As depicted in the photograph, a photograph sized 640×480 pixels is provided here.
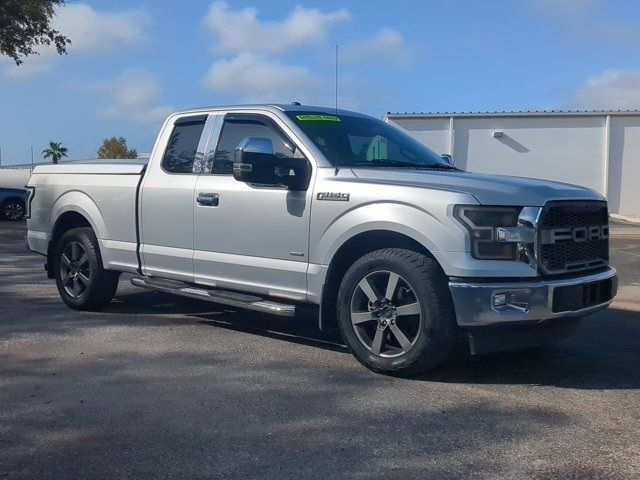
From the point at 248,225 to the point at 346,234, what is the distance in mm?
1020

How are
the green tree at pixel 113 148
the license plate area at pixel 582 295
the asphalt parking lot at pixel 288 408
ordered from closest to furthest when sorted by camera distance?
1. the asphalt parking lot at pixel 288 408
2. the license plate area at pixel 582 295
3. the green tree at pixel 113 148

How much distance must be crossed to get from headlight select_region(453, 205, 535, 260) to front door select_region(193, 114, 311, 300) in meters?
1.40

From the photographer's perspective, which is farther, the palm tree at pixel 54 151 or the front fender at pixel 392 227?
A: the palm tree at pixel 54 151

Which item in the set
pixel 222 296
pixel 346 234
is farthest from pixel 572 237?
pixel 222 296

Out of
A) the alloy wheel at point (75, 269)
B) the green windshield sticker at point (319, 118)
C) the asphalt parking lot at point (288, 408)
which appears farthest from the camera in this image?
the alloy wheel at point (75, 269)

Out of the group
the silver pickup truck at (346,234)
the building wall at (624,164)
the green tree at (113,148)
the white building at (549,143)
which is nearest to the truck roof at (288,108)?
the silver pickup truck at (346,234)

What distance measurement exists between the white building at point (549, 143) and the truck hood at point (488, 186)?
22898 millimetres

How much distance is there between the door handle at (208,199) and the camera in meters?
6.51

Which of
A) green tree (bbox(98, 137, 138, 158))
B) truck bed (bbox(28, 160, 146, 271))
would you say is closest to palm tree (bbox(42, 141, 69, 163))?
green tree (bbox(98, 137, 138, 158))

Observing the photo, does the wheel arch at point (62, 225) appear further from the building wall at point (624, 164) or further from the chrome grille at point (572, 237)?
the building wall at point (624, 164)

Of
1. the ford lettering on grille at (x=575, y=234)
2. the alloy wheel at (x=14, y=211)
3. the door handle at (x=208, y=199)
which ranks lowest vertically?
the alloy wheel at (x=14, y=211)

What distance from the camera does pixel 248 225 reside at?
246 inches

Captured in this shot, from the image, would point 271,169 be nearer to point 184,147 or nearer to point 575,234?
point 184,147

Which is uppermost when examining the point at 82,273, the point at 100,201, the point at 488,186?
the point at 488,186
